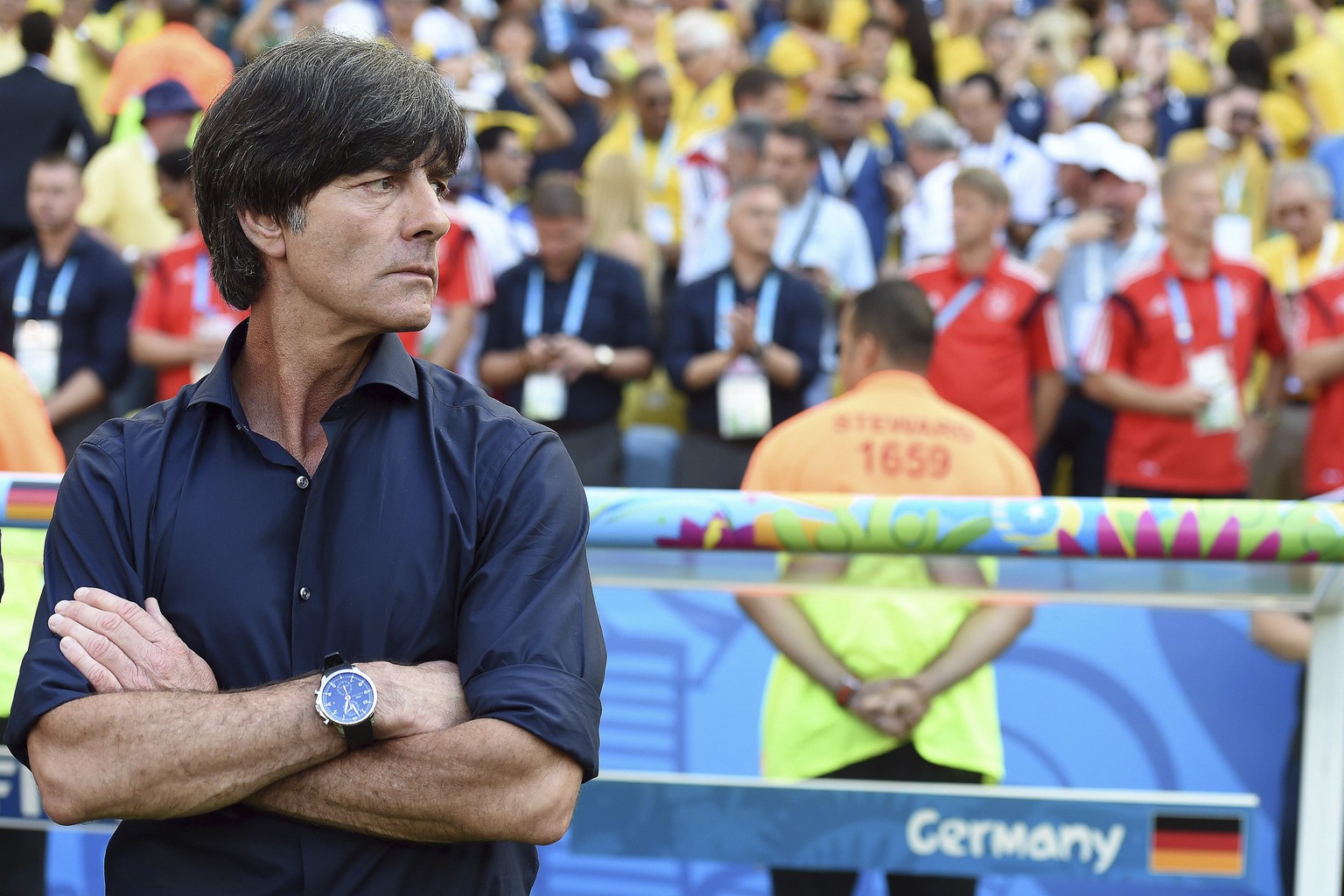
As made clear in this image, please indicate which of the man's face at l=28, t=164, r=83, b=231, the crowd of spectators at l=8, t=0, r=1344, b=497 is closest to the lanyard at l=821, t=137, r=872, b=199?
the crowd of spectators at l=8, t=0, r=1344, b=497

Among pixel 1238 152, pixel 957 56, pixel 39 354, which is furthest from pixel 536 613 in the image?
pixel 957 56

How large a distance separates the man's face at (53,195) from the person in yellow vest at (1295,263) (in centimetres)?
562

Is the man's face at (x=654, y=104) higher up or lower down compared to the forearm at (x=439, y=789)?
higher up

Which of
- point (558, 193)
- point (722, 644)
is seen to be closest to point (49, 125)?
point (558, 193)

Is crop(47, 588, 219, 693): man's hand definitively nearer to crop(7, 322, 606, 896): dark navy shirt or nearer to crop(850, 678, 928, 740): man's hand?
crop(7, 322, 606, 896): dark navy shirt

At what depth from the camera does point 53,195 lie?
290 inches

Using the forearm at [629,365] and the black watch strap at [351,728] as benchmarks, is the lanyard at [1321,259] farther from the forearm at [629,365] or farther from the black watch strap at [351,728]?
the black watch strap at [351,728]

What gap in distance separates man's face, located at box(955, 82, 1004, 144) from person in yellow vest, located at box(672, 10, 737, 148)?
1.42m

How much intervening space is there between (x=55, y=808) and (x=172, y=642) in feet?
0.80

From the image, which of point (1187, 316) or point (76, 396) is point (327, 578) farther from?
point (76, 396)

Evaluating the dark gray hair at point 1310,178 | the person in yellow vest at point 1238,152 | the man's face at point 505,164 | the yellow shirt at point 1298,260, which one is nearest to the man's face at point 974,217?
the yellow shirt at point 1298,260

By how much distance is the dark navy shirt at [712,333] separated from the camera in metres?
7.04

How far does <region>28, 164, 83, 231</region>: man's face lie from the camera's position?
24.1 ft

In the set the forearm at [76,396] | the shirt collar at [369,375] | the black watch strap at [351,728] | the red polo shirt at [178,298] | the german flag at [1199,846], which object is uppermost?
the red polo shirt at [178,298]
